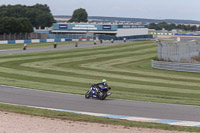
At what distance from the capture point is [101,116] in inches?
580

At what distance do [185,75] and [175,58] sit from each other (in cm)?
427

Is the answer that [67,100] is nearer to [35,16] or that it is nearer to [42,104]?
[42,104]

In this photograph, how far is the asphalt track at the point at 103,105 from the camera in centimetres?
1572

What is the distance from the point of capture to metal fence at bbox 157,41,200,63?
111 ft

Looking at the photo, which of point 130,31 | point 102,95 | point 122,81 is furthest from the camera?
point 130,31

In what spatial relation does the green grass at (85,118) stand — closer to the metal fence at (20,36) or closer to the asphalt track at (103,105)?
the asphalt track at (103,105)

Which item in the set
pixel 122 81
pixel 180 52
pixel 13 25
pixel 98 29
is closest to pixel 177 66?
pixel 180 52

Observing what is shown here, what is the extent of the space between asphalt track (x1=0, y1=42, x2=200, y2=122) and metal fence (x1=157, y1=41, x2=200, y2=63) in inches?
641

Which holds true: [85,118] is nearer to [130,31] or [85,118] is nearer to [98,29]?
[98,29]

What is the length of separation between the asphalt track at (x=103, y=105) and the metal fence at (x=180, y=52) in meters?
16.3

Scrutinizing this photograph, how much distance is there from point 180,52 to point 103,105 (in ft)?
59.8

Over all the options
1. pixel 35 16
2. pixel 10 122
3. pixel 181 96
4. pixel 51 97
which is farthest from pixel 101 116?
pixel 35 16

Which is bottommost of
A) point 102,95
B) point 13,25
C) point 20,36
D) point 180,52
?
point 102,95

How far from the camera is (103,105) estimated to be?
17.6 m
